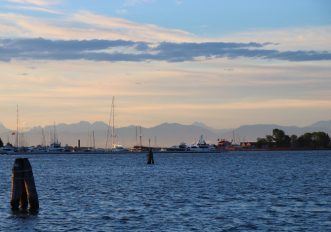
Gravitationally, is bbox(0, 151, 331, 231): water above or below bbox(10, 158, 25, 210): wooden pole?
below

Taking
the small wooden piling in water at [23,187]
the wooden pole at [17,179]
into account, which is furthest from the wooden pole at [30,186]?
the wooden pole at [17,179]

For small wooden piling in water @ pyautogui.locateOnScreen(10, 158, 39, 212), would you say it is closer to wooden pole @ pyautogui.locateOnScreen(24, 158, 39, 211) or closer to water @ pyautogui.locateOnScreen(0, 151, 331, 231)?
wooden pole @ pyautogui.locateOnScreen(24, 158, 39, 211)

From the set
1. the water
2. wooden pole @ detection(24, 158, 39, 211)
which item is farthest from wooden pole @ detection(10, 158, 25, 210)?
the water

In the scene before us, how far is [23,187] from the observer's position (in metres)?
47.2

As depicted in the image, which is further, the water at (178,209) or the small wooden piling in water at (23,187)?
the small wooden piling in water at (23,187)

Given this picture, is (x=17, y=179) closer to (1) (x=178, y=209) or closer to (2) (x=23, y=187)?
(2) (x=23, y=187)

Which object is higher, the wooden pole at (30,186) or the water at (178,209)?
the wooden pole at (30,186)

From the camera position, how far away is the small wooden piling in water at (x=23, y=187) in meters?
46.2

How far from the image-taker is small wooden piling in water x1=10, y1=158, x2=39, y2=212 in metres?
46.2

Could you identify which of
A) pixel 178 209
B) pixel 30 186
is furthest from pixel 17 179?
pixel 178 209

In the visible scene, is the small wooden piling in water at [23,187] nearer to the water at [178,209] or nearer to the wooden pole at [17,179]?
the wooden pole at [17,179]

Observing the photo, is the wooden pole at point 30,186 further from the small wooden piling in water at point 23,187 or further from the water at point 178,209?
the water at point 178,209

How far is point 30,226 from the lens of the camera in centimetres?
4281

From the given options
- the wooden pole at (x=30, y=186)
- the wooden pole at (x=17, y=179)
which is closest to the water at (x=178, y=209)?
the wooden pole at (x=30, y=186)
